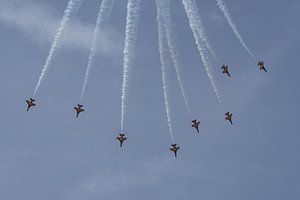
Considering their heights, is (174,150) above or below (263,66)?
below

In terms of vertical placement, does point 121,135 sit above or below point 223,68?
below

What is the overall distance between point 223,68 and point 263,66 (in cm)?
521

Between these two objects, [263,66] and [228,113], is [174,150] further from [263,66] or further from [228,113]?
[263,66]

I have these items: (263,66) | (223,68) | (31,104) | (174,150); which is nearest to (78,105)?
(31,104)

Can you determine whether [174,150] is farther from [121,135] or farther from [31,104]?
[31,104]

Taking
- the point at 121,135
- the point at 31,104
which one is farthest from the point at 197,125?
the point at 31,104

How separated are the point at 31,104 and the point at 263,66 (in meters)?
30.6

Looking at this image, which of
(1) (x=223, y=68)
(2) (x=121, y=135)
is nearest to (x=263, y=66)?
(1) (x=223, y=68)

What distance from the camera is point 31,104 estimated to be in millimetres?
66875

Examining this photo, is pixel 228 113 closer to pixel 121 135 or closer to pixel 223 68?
pixel 223 68

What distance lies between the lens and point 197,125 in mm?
69938

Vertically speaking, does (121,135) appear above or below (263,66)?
below

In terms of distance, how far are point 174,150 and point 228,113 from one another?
890 cm

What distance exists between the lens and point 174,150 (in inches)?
2729
